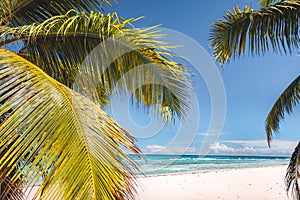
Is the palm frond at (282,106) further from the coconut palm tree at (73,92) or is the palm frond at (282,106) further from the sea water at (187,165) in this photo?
the sea water at (187,165)

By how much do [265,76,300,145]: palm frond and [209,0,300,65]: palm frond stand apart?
1432mm

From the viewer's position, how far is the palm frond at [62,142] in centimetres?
178

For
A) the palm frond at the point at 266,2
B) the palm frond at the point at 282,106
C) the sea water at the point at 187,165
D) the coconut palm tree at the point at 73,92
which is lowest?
the sea water at the point at 187,165

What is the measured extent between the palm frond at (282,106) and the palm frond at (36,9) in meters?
3.87

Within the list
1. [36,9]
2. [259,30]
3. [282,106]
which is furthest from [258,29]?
[36,9]

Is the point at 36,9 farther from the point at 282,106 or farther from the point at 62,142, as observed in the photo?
the point at 282,106

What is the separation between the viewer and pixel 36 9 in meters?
3.97

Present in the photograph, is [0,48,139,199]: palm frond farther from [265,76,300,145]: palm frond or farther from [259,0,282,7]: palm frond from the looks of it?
[265,76,300,145]: palm frond

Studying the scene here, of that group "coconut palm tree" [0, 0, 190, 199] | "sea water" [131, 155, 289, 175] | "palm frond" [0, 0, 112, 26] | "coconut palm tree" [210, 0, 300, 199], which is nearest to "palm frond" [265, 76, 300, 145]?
"coconut palm tree" [210, 0, 300, 199]

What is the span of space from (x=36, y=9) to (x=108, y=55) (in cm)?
142

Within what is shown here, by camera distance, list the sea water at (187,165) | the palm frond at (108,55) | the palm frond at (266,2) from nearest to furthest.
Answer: the palm frond at (108,55), the palm frond at (266,2), the sea water at (187,165)

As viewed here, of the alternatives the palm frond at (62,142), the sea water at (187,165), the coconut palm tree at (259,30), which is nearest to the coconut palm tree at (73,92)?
the palm frond at (62,142)

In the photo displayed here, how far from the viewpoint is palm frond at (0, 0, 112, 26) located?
3828mm

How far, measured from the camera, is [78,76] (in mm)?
3547
